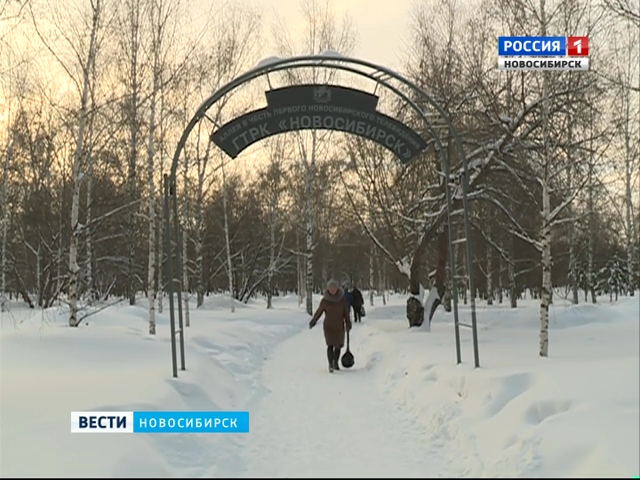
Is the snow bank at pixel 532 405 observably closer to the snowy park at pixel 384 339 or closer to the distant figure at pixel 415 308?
the snowy park at pixel 384 339

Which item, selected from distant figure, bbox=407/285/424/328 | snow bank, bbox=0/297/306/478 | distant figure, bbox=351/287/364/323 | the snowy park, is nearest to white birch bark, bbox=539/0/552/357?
the snowy park

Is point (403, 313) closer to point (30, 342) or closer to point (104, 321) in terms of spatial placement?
point (104, 321)

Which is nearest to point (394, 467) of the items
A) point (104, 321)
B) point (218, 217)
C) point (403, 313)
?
point (104, 321)

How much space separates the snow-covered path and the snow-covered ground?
0.02 meters

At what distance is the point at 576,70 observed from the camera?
964 cm

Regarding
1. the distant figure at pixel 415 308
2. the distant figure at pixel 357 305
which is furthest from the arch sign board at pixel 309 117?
the distant figure at pixel 357 305

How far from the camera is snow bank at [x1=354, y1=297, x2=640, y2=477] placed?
4.55 meters

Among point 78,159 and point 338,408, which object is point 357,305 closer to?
point 78,159

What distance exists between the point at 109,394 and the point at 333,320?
510 cm

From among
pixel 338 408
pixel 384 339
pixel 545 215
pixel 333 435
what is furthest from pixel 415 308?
pixel 333 435

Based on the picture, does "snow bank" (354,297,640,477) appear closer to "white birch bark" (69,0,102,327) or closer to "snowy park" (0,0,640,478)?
"snowy park" (0,0,640,478)

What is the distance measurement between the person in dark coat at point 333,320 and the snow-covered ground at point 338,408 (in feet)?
1.32

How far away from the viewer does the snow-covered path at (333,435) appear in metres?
5.21

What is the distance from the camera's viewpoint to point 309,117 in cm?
945
